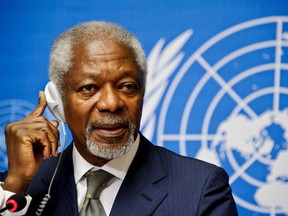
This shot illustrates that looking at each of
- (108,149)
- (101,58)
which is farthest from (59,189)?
(101,58)

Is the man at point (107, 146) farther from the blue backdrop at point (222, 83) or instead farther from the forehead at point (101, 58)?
the blue backdrop at point (222, 83)

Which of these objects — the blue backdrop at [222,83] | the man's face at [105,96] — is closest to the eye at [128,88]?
the man's face at [105,96]

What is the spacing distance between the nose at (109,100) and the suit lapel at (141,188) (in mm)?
257

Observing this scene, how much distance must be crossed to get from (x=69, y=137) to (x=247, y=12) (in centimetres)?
112

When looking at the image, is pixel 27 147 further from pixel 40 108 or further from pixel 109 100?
pixel 109 100

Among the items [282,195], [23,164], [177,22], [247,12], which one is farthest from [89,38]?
[282,195]

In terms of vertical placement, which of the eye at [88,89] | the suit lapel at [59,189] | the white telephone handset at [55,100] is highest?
the eye at [88,89]

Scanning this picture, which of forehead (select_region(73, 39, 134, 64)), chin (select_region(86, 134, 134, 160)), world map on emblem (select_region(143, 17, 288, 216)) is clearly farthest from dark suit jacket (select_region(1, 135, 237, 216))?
world map on emblem (select_region(143, 17, 288, 216))

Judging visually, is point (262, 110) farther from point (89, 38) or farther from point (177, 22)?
point (89, 38)

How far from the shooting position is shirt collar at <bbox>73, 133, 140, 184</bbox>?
72.9 inches

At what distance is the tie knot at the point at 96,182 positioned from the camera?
1797 millimetres

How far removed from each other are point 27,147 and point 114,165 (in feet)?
1.04

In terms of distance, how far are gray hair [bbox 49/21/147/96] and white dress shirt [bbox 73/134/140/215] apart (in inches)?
11.1

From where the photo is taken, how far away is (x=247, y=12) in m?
2.51
